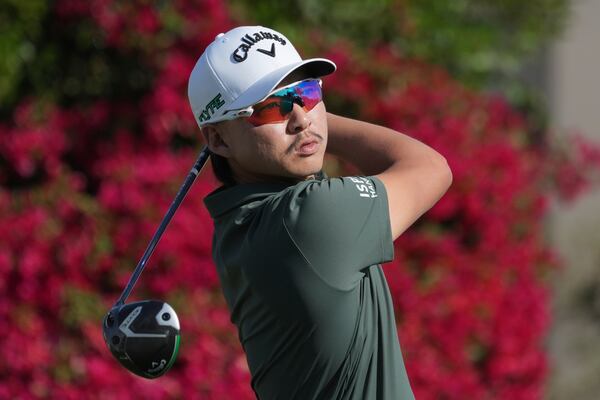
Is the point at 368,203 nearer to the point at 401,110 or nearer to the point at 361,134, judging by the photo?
the point at 361,134

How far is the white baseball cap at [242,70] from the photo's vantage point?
2.69 m

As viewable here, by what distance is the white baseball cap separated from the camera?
269 centimetres

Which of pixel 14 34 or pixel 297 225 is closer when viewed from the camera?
pixel 297 225

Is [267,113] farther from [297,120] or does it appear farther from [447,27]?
[447,27]

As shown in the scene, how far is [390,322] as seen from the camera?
2.75 metres

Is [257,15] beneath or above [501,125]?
above

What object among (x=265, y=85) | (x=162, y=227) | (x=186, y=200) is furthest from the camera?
(x=186, y=200)

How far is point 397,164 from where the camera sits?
9.47 feet

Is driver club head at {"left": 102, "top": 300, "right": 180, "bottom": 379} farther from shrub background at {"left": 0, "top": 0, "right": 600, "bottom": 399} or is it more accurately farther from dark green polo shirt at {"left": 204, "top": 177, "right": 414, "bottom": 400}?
shrub background at {"left": 0, "top": 0, "right": 600, "bottom": 399}

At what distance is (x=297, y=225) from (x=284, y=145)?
274 mm

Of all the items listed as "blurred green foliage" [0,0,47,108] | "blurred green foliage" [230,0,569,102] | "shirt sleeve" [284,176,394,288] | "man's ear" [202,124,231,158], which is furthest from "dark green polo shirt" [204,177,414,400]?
"blurred green foliage" [230,0,569,102]

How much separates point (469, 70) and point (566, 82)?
1044 millimetres

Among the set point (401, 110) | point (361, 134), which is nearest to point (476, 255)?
point (401, 110)

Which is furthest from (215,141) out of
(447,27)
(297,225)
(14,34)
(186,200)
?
(447,27)
